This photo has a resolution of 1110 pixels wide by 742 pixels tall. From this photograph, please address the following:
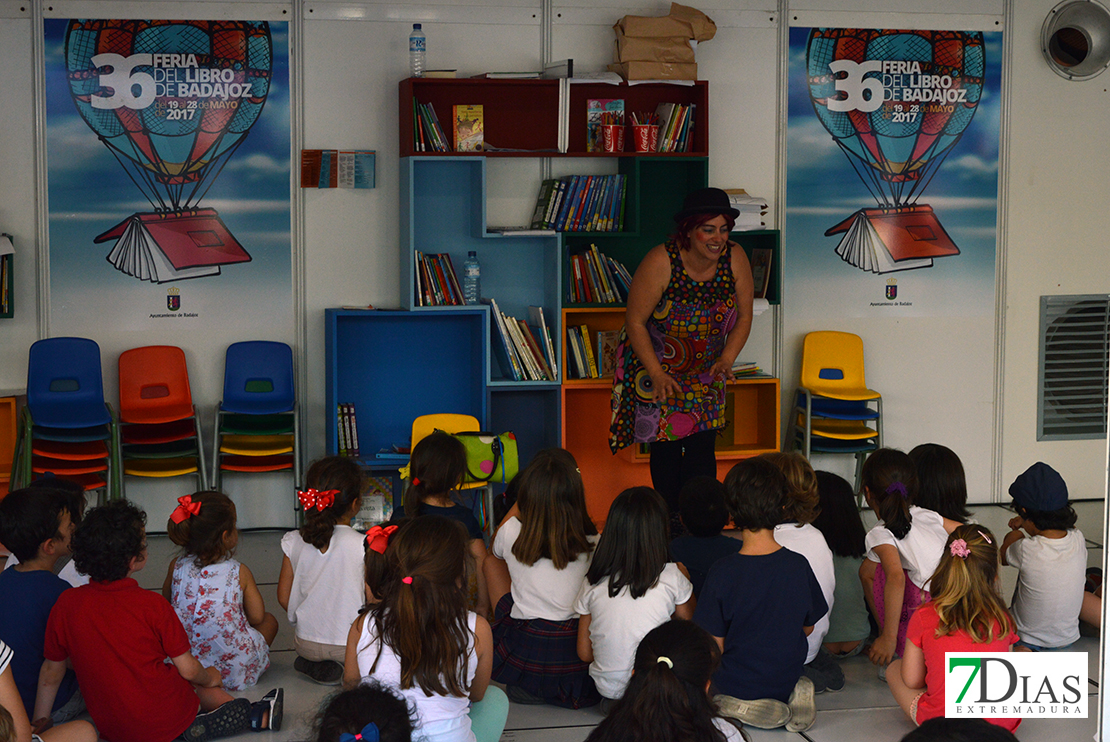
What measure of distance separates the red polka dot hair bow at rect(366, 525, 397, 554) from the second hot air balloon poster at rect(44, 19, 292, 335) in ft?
10.3

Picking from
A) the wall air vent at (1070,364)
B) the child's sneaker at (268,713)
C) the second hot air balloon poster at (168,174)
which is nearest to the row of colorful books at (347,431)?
the second hot air balloon poster at (168,174)

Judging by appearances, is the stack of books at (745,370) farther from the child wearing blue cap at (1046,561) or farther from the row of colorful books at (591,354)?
the child wearing blue cap at (1046,561)

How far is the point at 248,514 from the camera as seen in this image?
18.9 feet

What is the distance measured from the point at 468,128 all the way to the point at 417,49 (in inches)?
19.5

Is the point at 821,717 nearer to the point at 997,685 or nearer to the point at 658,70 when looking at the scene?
the point at 997,685

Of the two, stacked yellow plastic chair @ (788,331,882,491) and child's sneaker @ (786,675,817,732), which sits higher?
stacked yellow plastic chair @ (788,331,882,491)

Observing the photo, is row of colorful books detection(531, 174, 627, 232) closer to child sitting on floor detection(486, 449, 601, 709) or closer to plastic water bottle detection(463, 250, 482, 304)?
plastic water bottle detection(463, 250, 482, 304)

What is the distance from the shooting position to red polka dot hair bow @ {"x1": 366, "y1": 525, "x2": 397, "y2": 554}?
9.23ft

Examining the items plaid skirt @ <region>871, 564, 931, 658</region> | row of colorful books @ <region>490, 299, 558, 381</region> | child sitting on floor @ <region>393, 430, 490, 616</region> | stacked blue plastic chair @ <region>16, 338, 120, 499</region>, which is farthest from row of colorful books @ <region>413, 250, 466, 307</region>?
plaid skirt @ <region>871, 564, 931, 658</region>

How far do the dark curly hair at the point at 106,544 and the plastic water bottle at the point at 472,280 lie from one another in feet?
9.64

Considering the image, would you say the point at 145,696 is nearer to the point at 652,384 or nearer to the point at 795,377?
the point at 652,384

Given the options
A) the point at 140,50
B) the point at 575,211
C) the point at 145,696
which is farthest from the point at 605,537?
the point at 140,50

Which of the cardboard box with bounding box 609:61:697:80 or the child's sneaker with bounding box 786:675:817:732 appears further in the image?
the cardboard box with bounding box 609:61:697:80

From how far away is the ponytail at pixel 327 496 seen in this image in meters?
3.55
